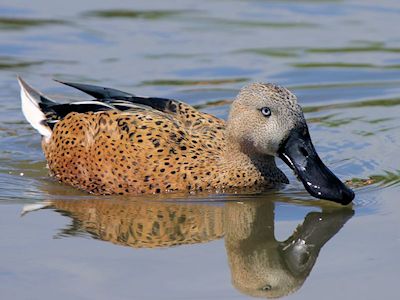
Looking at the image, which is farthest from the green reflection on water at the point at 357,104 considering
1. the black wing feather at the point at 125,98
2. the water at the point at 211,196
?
the black wing feather at the point at 125,98

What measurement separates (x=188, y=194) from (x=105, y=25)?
5886 millimetres

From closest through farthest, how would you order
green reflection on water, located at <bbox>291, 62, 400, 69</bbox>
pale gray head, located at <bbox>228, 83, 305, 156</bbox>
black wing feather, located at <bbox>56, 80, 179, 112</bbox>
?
1. pale gray head, located at <bbox>228, 83, 305, 156</bbox>
2. black wing feather, located at <bbox>56, 80, 179, 112</bbox>
3. green reflection on water, located at <bbox>291, 62, 400, 69</bbox>

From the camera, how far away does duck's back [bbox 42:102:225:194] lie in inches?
402

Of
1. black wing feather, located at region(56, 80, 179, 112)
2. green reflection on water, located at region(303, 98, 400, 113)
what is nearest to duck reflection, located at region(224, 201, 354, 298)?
black wing feather, located at region(56, 80, 179, 112)

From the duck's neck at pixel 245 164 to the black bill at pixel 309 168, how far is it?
0.44 m

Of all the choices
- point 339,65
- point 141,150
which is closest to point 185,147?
point 141,150

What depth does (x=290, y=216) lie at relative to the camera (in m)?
9.70

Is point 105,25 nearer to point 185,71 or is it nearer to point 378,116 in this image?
point 185,71

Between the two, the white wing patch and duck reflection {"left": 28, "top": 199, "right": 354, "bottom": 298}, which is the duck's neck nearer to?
duck reflection {"left": 28, "top": 199, "right": 354, "bottom": 298}

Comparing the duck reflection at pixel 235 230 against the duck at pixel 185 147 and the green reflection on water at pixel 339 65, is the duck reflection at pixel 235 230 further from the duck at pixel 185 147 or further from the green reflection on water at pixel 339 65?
the green reflection on water at pixel 339 65

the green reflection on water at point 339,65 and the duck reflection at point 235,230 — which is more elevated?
the green reflection on water at point 339,65

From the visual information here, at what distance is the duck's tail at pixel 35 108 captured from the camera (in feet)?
37.7

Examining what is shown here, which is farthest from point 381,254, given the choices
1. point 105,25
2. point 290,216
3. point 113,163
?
point 105,25

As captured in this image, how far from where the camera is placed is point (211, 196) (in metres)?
10.2
